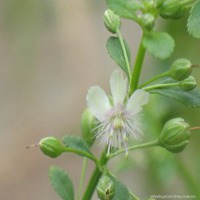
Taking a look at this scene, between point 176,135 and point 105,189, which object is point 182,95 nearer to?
point 176,135

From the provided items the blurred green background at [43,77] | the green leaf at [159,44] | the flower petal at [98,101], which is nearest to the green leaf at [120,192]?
the flower petal at [98,101]

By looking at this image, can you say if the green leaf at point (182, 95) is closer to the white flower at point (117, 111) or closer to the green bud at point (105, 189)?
the white flower at point (117, 111)

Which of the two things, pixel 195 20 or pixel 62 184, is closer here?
pixel 195 20

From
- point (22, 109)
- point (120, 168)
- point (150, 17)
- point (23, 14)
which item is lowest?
point (22, 109)

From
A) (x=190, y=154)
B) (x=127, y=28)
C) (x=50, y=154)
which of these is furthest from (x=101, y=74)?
(x=50, y=154)

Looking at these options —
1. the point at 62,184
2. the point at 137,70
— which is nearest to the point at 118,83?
the point at 137,70

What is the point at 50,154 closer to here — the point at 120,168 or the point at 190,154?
the point at 120,168
